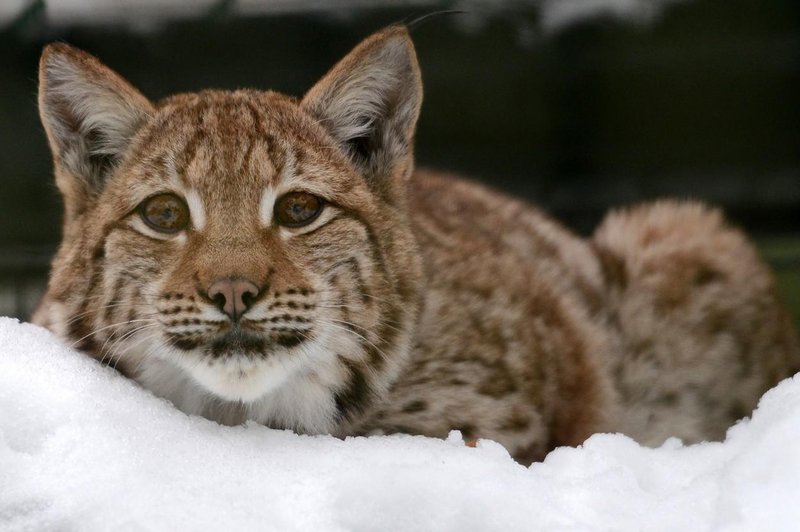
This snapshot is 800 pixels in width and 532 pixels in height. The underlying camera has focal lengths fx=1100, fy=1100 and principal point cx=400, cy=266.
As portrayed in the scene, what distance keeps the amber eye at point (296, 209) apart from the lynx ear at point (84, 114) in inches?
20.9

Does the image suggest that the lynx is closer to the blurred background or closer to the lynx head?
the lynx head

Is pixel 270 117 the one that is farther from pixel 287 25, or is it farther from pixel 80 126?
pixel 287 25

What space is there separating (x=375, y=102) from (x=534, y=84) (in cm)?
271

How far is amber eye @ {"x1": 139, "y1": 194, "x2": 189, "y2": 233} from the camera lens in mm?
2914

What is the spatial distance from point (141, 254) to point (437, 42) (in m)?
3.01

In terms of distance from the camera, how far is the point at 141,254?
2.91 meters

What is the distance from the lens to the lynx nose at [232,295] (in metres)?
2.64

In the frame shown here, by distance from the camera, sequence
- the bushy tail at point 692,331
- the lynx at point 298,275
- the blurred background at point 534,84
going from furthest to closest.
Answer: the blurred background at point 534,84 → the bushy tail at point 692,331 → the lynx at point 298,275

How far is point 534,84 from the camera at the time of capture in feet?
19.1

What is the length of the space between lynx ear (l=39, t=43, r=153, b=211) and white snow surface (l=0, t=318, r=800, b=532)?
26.3 inches

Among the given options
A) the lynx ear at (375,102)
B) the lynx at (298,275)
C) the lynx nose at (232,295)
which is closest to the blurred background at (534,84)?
the lynx at (298,275)

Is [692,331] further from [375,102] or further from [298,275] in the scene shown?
[298,275]

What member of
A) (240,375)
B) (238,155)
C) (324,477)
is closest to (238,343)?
(240,375)

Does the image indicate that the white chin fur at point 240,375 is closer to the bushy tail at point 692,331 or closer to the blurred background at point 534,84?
the bushy tail at point 692,331
